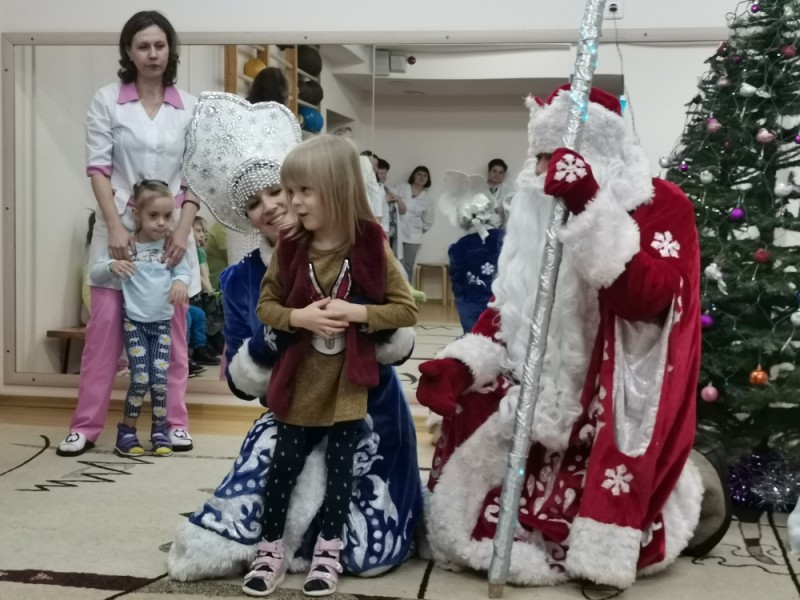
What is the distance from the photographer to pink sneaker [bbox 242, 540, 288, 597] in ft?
6.51

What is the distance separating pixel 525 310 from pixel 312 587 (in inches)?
32.9

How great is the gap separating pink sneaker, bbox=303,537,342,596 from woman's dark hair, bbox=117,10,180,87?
215 cm

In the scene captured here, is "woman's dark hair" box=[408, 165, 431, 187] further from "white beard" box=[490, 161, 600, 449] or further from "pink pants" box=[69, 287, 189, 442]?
"white beard" box=[490, 161, 600, 449]

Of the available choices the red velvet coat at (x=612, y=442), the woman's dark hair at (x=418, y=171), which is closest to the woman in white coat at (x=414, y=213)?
the woman's dark hair at (x=418, y=171)

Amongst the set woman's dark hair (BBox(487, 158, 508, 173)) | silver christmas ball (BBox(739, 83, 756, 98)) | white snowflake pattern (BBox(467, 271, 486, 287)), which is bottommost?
white snowflake pattern (BBox(467, 271, 486, 287))

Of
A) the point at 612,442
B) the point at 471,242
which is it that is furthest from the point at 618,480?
the point at 471,242

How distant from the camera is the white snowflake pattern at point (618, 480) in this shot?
2.06m

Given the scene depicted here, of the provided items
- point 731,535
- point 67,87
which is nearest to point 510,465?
point 731,535

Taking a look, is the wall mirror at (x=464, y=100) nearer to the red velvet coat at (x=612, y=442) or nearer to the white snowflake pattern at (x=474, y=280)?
the white snowflake pattern at (x=474, y=280)

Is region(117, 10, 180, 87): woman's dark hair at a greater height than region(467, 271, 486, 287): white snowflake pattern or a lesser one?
greater

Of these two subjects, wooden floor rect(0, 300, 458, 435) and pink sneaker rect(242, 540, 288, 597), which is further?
wooden floor rect(0, 300, 458, 435)

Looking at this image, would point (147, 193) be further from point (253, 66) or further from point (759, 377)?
point (759, 377)

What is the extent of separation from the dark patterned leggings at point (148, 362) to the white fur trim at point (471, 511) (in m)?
1.58

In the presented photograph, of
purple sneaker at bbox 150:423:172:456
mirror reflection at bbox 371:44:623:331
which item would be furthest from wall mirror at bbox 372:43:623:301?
purple sneaker at bbox 150:423:172:456
